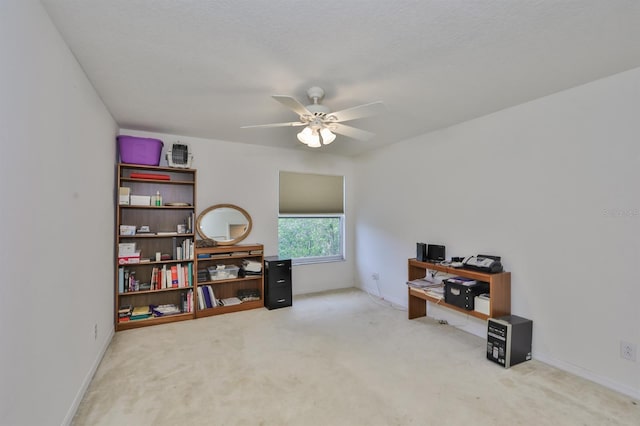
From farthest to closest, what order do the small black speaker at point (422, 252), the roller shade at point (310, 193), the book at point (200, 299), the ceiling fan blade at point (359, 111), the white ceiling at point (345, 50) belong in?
the roller shade at point (310, 193)
the book at point (200, 299)
the small black speaker at point (422, 252)
the ceiling fan blade at point (359, 111)
the white ceiling at point (345, 50)

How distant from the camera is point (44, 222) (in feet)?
5.37

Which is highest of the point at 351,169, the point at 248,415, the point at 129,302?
the point at 351,169

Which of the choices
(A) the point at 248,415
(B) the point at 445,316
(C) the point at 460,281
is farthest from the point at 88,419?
(B) the point at 445,316

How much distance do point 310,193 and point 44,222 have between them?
147 inches

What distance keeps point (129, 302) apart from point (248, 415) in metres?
2.58

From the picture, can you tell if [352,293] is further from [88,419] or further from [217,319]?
[88,419]

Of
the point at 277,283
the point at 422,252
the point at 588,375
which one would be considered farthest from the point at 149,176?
the point at 588,375

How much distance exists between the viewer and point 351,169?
546cm

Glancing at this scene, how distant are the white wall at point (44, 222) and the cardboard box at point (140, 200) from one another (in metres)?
1.05

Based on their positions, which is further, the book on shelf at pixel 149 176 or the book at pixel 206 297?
the book at pixel 206 297

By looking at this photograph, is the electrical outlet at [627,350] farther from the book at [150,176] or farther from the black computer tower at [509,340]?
the book at [150,176]

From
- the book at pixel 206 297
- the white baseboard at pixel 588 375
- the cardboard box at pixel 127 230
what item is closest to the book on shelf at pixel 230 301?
the book at pixel 206 297

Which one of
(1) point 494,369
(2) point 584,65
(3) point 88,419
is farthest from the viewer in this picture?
(1) point 494,369

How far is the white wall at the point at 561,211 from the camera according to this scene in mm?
2309
